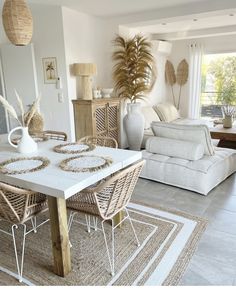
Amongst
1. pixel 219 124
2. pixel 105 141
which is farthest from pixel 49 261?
pixel 219 124

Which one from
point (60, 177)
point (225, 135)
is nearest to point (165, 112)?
point (225, 135)

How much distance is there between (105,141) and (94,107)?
134 cm

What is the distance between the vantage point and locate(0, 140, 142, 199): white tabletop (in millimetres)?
1553

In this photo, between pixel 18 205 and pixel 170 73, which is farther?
pixel 170 73

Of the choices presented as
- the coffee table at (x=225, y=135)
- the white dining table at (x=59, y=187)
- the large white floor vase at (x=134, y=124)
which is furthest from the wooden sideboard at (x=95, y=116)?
the white dining table at (x=59, y=187)

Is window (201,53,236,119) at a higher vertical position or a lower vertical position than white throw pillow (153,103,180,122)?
Answer: higher

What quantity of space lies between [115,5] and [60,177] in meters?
3.18

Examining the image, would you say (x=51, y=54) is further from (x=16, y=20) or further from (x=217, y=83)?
(x=217, y=83)

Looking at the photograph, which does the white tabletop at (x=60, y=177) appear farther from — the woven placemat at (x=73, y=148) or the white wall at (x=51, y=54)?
the white wall at (x=51, y=54)

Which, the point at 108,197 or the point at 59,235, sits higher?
the point at 108,197

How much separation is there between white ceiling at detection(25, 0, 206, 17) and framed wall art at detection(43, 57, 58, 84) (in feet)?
2.68

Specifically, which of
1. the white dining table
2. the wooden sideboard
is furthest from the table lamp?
the white dining table

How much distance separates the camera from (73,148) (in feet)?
7.72

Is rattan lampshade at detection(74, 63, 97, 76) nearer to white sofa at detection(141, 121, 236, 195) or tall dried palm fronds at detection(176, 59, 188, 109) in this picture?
white sofa at detection(141, 121, 236, 195)
